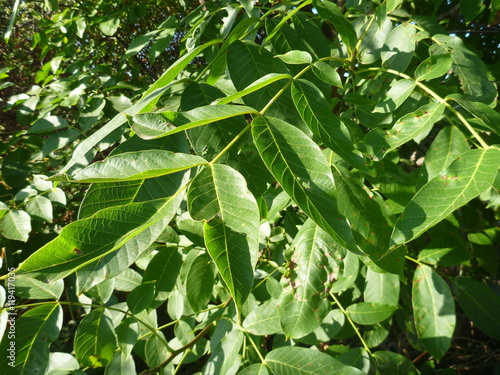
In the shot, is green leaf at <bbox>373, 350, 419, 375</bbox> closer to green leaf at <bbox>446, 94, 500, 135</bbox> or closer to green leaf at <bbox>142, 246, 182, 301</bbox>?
green leaf at <bbox>142, 246, 182, 301</bbox>

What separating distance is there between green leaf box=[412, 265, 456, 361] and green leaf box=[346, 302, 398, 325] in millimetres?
132

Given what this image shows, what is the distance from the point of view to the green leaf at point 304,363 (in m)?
1.02

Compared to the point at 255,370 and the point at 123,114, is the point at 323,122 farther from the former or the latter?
the point at 255,370

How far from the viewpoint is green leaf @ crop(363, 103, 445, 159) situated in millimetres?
935

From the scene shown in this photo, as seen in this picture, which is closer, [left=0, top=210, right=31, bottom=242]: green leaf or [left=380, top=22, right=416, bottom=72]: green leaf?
[left=380, top=22, right=416, bottom=72]: green leaf

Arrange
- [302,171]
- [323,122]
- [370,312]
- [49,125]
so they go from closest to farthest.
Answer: [302,171], [323,122], [370,312], [49,125]

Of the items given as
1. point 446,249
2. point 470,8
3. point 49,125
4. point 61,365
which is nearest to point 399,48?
point 470,8

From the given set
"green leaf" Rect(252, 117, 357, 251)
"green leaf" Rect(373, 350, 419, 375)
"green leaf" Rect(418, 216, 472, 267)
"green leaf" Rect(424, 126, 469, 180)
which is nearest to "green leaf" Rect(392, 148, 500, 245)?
"green leaf" Rect(252, 117, 357, 251)

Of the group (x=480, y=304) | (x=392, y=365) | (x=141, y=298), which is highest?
(x=141, y=298)

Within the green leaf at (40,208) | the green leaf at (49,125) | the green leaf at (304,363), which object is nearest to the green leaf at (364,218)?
the green leaf at (304,363)

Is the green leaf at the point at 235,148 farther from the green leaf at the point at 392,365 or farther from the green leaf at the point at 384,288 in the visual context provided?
the green leaf at the point at 392,365

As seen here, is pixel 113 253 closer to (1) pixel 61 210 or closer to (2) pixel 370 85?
(2) pixel 370 85

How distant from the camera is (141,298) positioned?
4.18 ft

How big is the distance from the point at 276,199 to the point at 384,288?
21.4 inches
